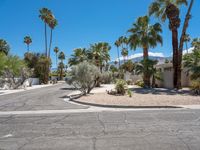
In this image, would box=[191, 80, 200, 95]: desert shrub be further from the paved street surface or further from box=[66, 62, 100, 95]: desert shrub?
the paved street surface

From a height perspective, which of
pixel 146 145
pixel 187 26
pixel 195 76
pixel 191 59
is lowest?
pixel 146 145

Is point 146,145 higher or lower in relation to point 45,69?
lower

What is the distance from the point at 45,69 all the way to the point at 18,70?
19577 mm

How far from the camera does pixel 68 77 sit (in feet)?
82.0

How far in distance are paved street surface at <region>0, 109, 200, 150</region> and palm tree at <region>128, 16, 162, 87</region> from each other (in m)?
24.0

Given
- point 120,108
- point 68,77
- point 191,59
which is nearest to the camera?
point 120,108

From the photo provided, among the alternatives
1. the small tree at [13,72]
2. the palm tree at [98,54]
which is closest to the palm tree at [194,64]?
the palm tree at [98,54]

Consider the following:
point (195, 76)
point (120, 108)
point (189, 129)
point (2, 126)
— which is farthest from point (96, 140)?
point (195, 76)

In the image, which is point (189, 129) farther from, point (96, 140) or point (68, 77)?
point (68, 77)

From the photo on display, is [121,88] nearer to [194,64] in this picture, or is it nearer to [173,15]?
[194,64]

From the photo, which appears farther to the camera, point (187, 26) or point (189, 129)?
point (187, 26)

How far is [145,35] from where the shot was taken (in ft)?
116

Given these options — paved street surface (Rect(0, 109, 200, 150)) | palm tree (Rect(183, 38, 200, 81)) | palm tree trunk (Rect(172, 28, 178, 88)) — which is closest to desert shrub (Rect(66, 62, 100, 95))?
palm tree (Rect(183, 38, 200, 81))

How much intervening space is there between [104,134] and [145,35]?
28373mm
